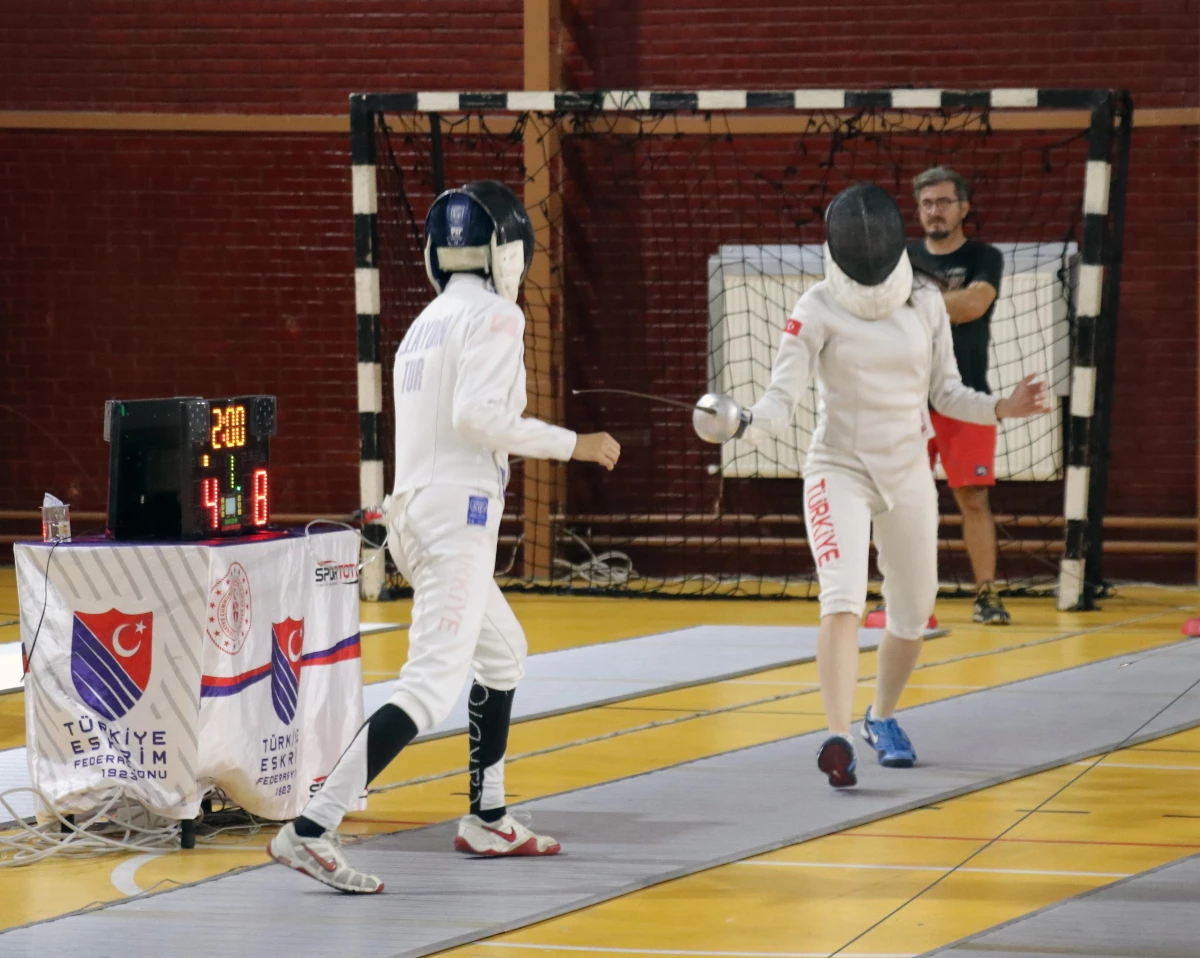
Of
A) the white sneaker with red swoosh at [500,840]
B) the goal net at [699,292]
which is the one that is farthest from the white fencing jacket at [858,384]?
the goal net at [699,292]

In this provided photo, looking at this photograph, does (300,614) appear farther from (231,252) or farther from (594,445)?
(231,252)

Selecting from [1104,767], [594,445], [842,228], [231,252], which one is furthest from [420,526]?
[231,252]

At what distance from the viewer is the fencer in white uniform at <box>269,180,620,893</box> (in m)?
3.92

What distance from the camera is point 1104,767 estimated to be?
5320mm

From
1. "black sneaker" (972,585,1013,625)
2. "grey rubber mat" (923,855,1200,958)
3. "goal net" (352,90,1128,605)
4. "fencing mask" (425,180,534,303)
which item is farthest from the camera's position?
"goal net" (352,90,1128,605)

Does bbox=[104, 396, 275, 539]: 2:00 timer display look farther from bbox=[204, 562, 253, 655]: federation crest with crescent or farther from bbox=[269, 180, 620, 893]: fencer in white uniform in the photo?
bbox=[269, 180, 620, 893]: fencer in white uniform

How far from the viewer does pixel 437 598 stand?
4023 mm

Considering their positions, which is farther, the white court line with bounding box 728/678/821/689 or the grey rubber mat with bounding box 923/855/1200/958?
the white court line with bounding box 728/678/821/689

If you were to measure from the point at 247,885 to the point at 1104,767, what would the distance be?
8.59 feet

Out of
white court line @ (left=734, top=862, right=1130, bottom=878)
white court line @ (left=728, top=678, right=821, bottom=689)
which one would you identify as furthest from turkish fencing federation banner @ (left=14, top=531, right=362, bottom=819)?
white court line @ (left=728, top=678, right=821, bottom=689)

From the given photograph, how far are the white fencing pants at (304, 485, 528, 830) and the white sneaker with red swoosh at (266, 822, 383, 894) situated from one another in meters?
0.05

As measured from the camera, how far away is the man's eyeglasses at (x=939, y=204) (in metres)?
8.23

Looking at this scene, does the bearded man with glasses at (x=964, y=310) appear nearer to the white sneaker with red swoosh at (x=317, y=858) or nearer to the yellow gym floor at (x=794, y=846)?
the yellow gym floor at (x=794, y=846)

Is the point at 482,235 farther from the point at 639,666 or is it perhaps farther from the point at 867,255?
the point at 639,666
